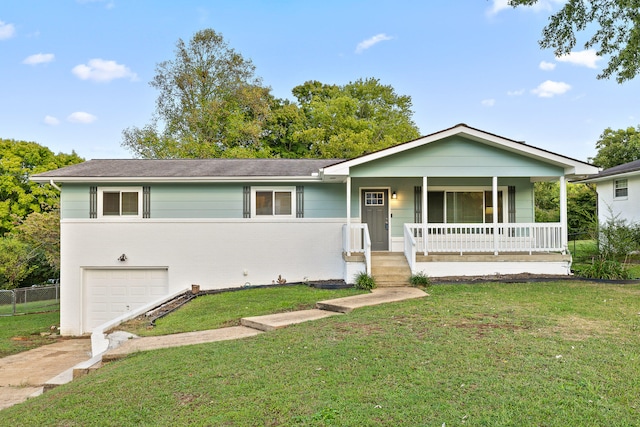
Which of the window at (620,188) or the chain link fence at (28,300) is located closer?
the chain link fence at (28,300)

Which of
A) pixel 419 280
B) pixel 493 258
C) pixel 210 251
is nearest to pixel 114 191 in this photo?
pixel 210 251

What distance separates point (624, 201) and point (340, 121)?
17.7m

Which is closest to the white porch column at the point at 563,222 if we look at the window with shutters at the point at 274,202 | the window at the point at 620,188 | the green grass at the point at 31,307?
the window with shutters at the point at 274,202

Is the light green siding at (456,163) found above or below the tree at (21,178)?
below

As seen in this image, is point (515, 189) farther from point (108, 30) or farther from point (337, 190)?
point (108, 30)

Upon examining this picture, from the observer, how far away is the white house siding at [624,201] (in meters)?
17.2

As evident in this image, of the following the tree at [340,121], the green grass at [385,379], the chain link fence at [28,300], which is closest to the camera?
the green grass at [385,379]

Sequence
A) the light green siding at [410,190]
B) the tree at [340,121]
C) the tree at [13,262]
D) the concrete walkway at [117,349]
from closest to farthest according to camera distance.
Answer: the concrete walkway at [117,349], the light green siding at [410,190], the tree at [13,262], the tree at [340,121]

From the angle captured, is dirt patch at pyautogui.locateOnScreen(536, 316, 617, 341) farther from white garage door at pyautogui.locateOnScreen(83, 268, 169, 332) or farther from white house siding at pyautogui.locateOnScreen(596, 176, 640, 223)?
white house siding at pyautogui.locateOnScreen(596, 176, 640, 223)

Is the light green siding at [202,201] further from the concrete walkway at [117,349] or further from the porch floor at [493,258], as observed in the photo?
the concrete walkway at [117,349]

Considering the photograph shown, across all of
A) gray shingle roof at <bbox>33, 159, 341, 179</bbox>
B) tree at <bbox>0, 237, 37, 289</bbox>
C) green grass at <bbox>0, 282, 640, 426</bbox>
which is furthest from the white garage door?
tree at <bbox>0, 237, 37, 289</bbox>

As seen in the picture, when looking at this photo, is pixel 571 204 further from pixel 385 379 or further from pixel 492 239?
pixel 385 379

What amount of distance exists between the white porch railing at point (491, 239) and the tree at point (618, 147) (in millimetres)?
23888

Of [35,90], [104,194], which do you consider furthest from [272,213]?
[35,90]
